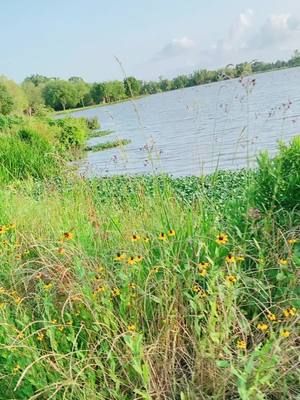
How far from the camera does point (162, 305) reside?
7.72ft

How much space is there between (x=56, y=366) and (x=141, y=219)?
144cm

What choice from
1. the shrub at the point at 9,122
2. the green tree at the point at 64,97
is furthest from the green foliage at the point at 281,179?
the shrub at the point at 9,122

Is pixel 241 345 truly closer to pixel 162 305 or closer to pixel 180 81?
pixel 162 305

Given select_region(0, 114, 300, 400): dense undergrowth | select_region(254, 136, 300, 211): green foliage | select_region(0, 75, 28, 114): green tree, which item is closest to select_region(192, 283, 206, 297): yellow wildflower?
select_region(0, 114, 300, 400): dense undergrowth

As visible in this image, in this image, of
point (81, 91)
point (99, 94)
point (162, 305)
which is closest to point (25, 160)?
point (81, 91)

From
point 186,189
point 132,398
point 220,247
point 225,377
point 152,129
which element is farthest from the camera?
point 152,129

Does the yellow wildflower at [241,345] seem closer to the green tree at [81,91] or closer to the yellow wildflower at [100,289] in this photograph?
the yellow wildflower at [100,289]

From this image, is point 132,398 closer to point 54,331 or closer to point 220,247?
point 54,331

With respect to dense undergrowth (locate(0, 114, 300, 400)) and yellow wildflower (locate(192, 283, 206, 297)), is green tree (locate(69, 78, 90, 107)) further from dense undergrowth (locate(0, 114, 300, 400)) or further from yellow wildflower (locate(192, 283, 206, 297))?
yellow wildflower (locate(192, 283, 206, 297))

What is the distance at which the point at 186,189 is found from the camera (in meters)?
7.37

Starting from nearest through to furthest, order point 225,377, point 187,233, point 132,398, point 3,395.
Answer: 1. point 225,377
2. point 132,398
3. point 3,395
4. point 187,233

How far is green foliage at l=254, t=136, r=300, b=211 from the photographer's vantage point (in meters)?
3.27

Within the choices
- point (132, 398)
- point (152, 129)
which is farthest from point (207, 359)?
point (152, 129)

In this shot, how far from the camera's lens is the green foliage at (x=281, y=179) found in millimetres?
3266
